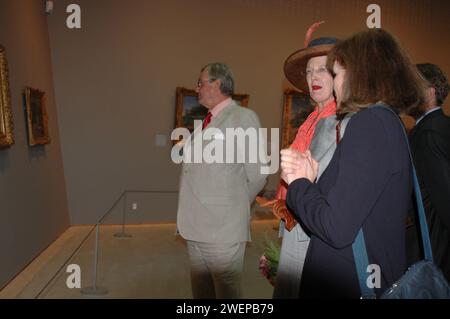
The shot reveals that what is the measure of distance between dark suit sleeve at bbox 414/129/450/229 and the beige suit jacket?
4.15ft

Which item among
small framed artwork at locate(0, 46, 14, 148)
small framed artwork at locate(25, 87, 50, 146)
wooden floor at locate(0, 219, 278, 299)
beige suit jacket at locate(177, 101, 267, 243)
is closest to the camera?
beige suit jacket at locate(177, 101, 267, 243)

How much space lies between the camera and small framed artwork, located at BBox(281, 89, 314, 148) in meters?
10.4

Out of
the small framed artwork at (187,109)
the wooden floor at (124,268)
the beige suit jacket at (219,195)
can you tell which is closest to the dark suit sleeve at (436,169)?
the beige suit jacket at (219,195)

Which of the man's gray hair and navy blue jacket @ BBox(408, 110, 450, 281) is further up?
the man's gray hair

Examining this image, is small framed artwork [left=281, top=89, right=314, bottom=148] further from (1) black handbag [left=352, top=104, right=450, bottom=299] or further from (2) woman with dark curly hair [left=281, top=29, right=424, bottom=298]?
(1) black handbag [left=352, top=104, right=450, bottom=299]

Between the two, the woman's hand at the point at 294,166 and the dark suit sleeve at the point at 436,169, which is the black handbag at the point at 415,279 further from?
the dark suit sleeve at the point at 436,169

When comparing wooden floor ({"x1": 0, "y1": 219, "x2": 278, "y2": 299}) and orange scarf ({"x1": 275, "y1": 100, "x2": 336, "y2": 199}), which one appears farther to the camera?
wooden floor ({"x1": 0, "y1": 219, "x2": 278, "y2": 299})

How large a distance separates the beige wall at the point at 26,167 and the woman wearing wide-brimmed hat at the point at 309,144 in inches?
173

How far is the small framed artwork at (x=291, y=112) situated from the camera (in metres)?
10.4

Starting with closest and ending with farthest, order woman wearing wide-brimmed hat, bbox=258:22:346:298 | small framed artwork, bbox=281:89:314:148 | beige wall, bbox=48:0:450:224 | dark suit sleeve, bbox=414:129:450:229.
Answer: woman wearing wide-brimmed hat, bbox=258:22:346:298 < dark suit sleeve, bbox=414:129:450:229 < beige wall, bbox=48:0:450:224 < small framed artwork, bbox=281:89:314:148

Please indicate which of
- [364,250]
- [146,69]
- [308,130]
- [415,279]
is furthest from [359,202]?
[146,69]

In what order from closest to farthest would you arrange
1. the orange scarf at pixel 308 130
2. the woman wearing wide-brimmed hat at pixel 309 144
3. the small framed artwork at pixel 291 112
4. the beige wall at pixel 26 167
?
the woman wearing wide-brimmed hat at pixel 309 144, the orange scarf at pixel 308 130, the beige wall at pixel 26 167, the small framed artwork at pixel 291 112

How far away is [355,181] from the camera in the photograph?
156cm

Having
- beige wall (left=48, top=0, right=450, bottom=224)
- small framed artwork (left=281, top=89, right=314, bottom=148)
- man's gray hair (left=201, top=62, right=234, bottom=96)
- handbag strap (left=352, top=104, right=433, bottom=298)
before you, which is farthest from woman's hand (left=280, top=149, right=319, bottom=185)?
small framed artwork (left=281, top=89, right=314, bottom=148)
